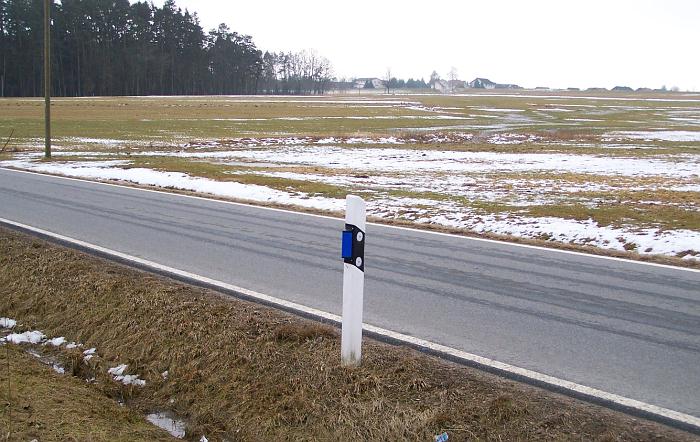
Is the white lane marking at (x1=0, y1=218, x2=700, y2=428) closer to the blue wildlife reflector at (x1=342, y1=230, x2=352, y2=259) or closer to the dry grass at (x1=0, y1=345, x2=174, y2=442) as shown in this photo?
the blue wildlife reflector at (x1=342, y1=230, x2=352, y2=259)

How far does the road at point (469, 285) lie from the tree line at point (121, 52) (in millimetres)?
100781

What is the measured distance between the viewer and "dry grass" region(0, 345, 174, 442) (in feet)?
14.3

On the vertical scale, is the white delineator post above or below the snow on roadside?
above

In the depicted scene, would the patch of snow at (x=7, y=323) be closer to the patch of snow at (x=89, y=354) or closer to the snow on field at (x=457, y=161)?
the patch of snow at (x=89, y=354)

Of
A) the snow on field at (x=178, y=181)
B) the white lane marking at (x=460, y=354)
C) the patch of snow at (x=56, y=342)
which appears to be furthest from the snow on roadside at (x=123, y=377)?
the snow on field at (x=178, y=181)

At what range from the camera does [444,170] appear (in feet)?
75.9

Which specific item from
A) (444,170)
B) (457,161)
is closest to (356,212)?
(444,170)

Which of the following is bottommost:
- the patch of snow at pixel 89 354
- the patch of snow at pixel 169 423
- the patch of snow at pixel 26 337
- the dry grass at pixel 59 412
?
the patch of snow at pixel 169 423

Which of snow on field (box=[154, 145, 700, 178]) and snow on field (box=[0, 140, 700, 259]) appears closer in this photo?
snow on field (box=[0, 140, 700, 259])

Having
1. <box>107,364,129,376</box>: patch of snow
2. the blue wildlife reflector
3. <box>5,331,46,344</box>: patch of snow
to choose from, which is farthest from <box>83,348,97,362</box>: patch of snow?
the blue wildlife reflector

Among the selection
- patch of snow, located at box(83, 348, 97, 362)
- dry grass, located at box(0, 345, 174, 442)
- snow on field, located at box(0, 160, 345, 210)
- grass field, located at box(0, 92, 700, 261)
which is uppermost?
grass field, located at box(0, 92, 700, 261)

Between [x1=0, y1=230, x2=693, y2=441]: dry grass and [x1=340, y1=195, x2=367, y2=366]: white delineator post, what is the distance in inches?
5.8

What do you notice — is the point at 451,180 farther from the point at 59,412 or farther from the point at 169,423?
the point at 59,412

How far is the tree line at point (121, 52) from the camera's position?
99.6m
